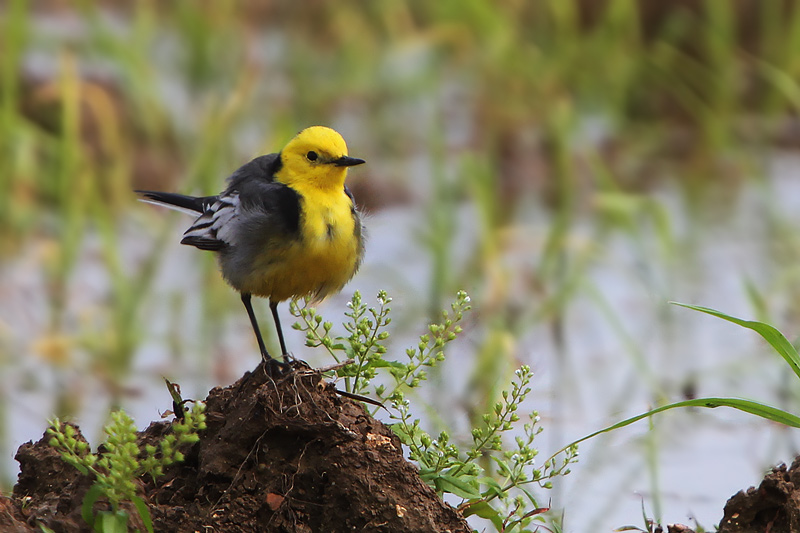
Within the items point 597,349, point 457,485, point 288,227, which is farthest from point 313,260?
point 597,349

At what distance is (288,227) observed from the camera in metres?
3.18

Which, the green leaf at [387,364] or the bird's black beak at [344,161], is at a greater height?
the bird's black beak at [344,161]

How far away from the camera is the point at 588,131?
7641mm

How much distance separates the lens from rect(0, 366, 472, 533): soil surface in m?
2.53

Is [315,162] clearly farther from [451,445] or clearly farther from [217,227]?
[451,445]

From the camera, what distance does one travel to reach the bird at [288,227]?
3.16m

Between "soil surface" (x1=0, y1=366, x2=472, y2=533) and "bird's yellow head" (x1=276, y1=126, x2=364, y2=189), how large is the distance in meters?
0.86

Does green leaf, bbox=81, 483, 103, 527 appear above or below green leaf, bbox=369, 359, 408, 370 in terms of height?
below

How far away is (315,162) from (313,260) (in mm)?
373

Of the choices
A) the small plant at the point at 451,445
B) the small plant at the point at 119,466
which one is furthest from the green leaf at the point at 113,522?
the small plant at the point at 451,445

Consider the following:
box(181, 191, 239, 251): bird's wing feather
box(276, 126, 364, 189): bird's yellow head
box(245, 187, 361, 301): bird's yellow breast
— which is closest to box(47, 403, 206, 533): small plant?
box(245, 187, 361, 301): bird's yellow breast

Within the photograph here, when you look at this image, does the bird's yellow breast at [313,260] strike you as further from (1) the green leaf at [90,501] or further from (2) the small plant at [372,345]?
(1) the green leaf at [90,501]

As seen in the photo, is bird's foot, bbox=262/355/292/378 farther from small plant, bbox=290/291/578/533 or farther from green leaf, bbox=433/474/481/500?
green leaf, bbox=433/474/481/500

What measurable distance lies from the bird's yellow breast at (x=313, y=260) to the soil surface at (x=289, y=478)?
534 millimetres
